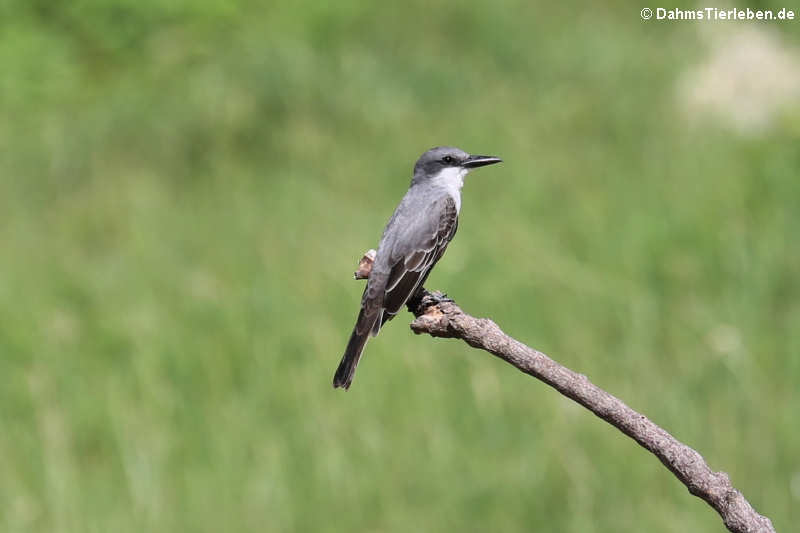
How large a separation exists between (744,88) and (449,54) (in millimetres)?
3698

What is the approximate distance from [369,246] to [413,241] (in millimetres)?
4969

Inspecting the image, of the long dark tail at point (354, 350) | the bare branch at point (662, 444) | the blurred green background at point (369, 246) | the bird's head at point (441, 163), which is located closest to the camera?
the bare branch at point (662, 444)

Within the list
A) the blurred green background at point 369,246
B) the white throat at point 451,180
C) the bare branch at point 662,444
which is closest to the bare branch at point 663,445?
the bare branch at point 662,444

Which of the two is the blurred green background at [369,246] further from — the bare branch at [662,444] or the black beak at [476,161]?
the bare branch at [662,444]

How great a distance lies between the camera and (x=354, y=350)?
12.6 ft

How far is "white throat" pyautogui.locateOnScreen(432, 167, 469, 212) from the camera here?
4645mm

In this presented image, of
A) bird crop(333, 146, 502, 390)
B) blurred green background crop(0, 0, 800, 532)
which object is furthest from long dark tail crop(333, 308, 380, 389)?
blurred green background crop(0, 0, 800, 532)

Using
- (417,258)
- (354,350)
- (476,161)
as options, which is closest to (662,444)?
(354,350)

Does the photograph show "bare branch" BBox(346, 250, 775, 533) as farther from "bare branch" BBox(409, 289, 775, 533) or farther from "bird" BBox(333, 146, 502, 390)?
"bird" BBox(333, 146, 502, 390)

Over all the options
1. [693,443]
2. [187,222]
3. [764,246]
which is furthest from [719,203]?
[187,222]

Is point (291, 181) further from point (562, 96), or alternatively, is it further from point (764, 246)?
point (764, 246)

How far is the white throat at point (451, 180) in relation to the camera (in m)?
4.64

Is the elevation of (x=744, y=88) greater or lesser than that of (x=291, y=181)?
greater

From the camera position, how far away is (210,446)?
7758 millimetres
